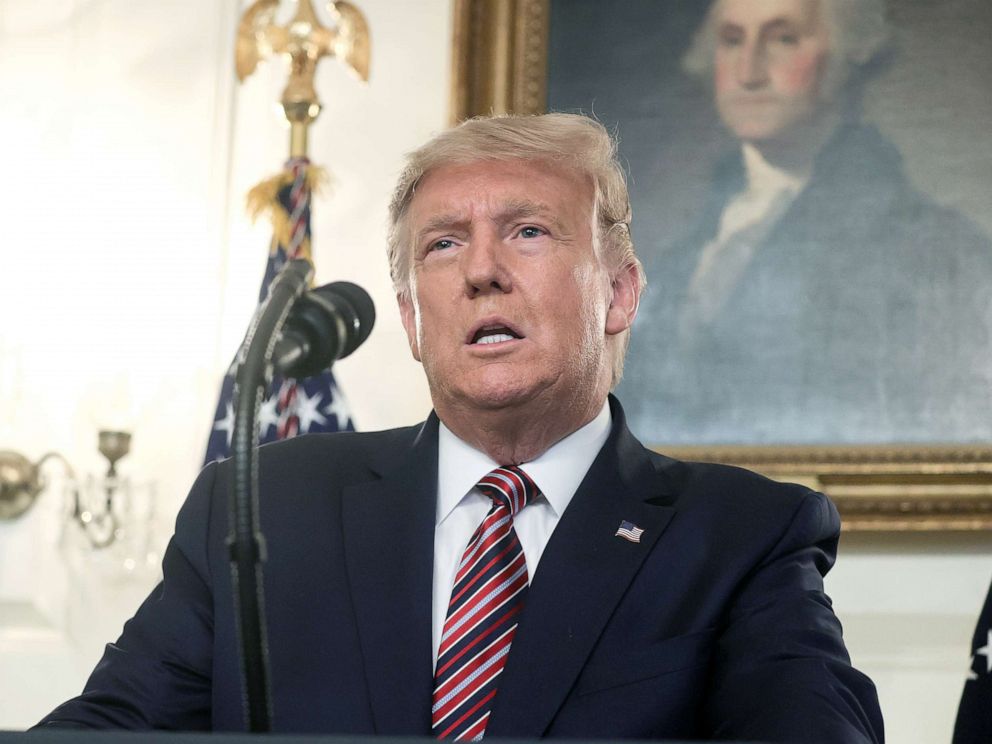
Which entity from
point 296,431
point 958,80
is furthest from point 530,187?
point 958,80

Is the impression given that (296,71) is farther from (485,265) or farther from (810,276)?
(485,265)

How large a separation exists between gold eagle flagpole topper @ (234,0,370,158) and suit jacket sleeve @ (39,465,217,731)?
6.40ft

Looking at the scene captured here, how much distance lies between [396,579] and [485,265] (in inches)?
22.6

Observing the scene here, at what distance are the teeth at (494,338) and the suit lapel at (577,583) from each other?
265 millimetres

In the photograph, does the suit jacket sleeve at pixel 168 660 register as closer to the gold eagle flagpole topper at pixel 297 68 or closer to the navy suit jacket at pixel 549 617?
the navy suit jacket at pixel 549 617

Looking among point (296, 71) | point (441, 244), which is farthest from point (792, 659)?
point (296, 71)

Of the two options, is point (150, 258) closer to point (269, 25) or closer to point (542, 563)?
point (269, 25)

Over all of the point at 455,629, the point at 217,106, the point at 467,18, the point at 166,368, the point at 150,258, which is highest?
the point at 467,18

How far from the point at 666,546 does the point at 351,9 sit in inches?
98.9

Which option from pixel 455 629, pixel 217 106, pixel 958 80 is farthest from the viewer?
pixel 217 106

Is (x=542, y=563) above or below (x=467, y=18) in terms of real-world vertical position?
below

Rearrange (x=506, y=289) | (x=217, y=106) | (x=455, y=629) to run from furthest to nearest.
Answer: (x=217, y=106) → (x=506, y=289) → (x=455, y=629)

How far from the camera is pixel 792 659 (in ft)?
6.22

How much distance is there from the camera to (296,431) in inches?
152
